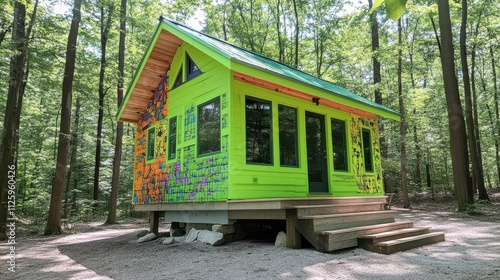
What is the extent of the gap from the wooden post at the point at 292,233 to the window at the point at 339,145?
3.17 metres

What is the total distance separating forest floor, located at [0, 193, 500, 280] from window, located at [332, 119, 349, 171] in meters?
2.63

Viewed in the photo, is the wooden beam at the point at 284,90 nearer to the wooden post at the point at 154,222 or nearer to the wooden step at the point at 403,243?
the wooden step at the point at 403,243

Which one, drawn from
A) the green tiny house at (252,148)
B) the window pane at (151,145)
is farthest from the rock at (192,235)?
the window pane at (151,145)

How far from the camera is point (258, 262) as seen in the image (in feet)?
14.0

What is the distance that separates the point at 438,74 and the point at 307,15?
10523mm

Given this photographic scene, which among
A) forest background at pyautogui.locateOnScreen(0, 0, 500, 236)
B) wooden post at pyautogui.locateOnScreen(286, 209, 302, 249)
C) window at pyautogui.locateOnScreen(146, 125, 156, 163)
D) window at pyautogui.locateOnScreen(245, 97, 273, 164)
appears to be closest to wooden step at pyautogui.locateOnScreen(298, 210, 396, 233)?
wooden post at pyautogui.locateOnScreen(286, 209, 302, 249)

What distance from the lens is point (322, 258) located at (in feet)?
13.7

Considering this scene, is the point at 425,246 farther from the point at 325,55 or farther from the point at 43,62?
the point at 325,55

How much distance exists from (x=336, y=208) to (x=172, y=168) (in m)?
3.88

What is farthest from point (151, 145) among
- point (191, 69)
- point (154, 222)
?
point (191, 69)

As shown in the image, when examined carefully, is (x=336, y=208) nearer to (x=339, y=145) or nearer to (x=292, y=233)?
(x=292, y=233)

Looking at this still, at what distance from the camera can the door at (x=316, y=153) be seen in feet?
23.6

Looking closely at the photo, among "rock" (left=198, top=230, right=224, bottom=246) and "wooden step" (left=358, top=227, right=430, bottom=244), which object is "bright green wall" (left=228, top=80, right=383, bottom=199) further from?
"wooden step" (left=358, top=227, right=430, bottom=244)

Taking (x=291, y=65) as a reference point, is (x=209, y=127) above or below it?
below
